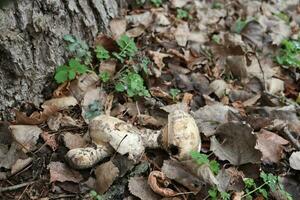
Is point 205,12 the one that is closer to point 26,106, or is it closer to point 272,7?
point 272,7

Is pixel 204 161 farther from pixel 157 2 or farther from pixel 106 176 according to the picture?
pixel 157 2

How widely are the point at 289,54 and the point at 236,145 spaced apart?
1547 millimetres

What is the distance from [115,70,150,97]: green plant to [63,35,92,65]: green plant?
28 cm

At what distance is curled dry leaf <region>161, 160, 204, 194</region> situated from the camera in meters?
2.34

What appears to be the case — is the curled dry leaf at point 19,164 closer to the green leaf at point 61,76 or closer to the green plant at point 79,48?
the green leaf at point 61,76

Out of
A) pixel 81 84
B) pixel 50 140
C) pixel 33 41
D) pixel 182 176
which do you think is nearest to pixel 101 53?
pixel 81 84

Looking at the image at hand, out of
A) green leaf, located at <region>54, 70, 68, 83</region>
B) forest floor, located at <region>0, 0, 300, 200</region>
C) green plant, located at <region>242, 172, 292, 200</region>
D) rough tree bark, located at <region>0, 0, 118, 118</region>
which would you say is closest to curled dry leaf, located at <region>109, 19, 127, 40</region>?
forest floor, located at <region>0, 0, 300, 200</region>

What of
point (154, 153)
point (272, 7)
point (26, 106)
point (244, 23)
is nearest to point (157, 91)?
point (154, 153)

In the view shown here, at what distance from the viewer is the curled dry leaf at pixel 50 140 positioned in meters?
2.51

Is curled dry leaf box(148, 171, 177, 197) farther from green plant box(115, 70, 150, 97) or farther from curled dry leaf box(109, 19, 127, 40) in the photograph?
curled dry leaf box(109, 19, 127, 40)

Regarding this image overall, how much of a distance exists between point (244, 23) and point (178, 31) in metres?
0.73

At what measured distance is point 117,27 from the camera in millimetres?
3240

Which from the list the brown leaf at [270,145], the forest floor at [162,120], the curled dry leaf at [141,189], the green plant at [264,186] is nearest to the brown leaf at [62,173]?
the forest floor at [162,120]

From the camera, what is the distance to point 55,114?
8.75ft
